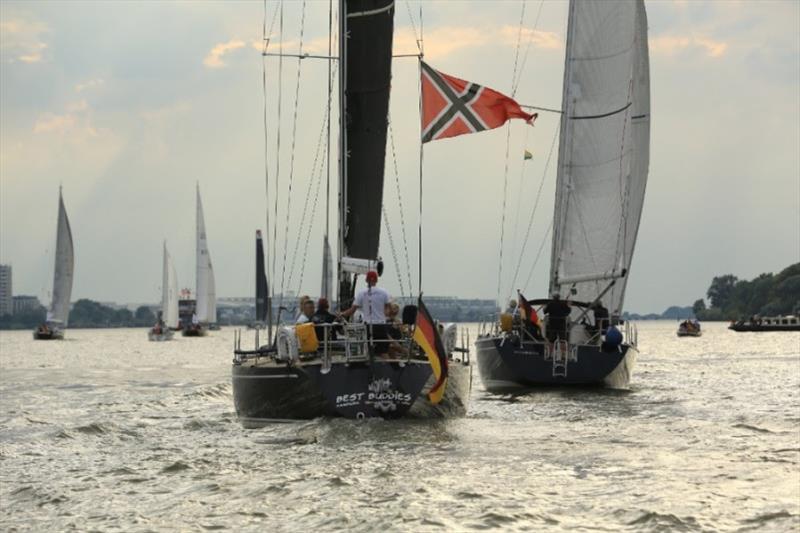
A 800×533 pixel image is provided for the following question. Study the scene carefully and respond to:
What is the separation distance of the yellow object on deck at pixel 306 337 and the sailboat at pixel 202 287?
10457 centimetres

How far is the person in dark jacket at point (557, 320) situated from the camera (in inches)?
1180

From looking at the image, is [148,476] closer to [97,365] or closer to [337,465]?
[337,465]

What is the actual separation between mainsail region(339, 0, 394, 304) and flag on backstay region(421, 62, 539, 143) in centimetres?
83

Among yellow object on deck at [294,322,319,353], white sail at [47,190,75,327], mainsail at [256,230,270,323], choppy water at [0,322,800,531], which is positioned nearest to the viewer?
choppy water at [0,322,800,531]

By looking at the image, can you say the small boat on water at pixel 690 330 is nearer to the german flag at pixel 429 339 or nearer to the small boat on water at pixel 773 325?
the small boat on water at pixel 773 325

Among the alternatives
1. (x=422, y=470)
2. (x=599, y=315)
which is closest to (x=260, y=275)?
(x=599, y=315)

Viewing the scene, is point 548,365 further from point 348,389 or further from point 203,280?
point 203,280

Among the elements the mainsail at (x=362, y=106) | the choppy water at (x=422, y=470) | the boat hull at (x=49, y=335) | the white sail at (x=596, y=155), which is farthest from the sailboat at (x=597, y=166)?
the boat hull at (x=49, y=335)

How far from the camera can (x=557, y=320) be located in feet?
98.6

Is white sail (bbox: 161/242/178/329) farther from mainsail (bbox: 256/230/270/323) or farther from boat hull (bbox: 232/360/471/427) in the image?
boat hull (bbox: 232/360/471/427)

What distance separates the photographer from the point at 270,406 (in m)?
19.5

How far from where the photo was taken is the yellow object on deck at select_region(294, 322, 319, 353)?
19.0 meters

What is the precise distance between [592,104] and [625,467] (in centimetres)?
2255

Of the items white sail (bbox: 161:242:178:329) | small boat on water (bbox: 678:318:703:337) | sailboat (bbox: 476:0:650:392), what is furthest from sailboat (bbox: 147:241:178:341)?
sailboat (bbox: 476:0:650:392)
